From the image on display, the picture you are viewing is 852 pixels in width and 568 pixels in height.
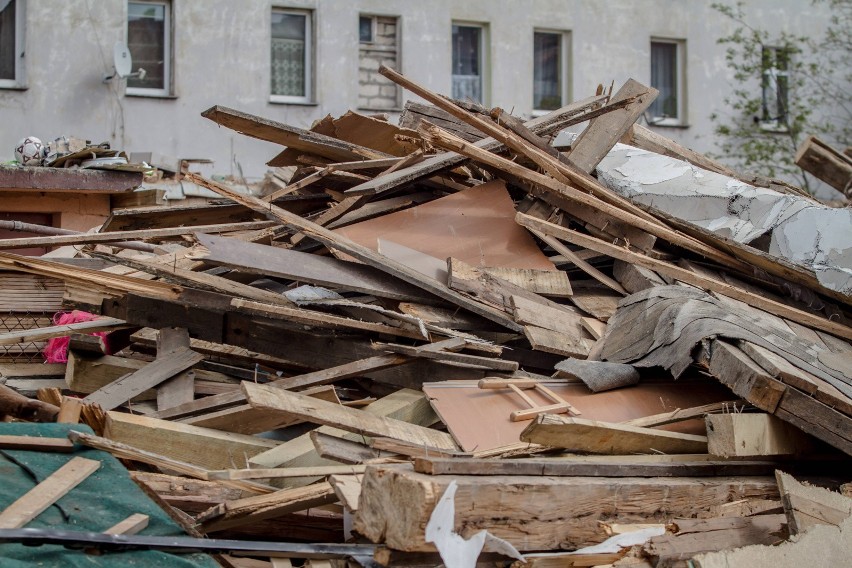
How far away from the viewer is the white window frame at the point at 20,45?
1916 centimetres

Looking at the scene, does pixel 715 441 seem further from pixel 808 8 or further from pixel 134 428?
pixel 808 8

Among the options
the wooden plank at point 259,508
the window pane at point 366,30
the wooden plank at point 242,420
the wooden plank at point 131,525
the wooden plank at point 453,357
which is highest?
the window pane at point 366,30

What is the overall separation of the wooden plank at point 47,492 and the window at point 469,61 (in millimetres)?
18218

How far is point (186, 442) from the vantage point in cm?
574

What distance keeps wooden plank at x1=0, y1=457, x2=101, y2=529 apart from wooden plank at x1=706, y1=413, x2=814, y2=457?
2.83 meters

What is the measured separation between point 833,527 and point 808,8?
2165 centimetres

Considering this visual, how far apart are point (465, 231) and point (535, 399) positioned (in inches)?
79.8

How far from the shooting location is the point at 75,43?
19.3m

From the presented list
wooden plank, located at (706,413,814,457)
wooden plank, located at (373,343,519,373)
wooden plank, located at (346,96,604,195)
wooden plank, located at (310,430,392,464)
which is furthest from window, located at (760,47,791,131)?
wooden plank, located at (310,430,392,464)

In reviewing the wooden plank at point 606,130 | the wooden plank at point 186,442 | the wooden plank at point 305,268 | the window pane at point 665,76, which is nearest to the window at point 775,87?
the window pane at point 665,76

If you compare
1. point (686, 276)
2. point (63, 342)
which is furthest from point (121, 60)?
point (686, 276)

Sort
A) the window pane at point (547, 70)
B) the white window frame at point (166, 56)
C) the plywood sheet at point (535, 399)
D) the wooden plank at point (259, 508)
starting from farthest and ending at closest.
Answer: the window pane at point (547, 70), the white window frame at point (166, 56), the plywood sheet at point (535, 399), the wooden plank at point (259, 508)

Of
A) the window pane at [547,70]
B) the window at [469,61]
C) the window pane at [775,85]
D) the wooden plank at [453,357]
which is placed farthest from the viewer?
the window pane at [775,85]

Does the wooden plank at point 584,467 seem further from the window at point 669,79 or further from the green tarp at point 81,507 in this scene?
the window at point 669,79
